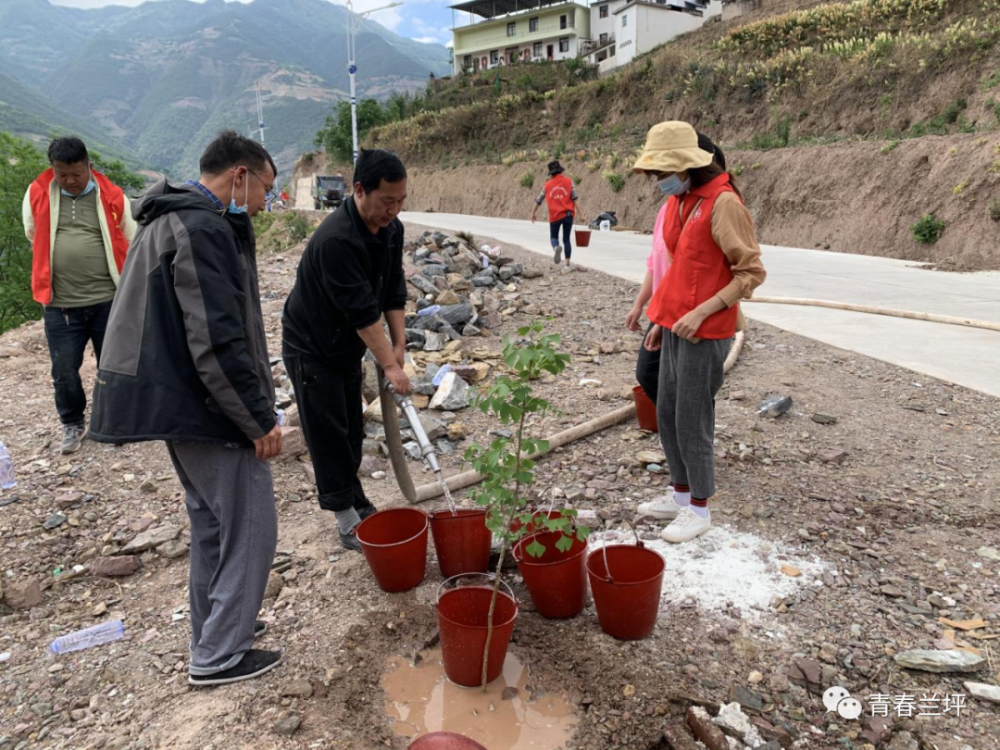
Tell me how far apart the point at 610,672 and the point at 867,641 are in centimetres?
97

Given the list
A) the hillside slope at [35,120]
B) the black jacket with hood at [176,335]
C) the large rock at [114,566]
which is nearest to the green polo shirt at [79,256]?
the large rock at [114,566]

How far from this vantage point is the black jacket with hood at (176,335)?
1.96m

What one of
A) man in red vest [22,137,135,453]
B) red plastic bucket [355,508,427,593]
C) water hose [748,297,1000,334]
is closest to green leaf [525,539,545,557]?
red plastic bucket [355,508,427,593]

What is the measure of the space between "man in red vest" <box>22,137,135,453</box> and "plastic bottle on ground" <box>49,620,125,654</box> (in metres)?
2.00

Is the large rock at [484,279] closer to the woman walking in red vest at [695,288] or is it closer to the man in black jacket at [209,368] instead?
the woman walking in red vest at [695,288]

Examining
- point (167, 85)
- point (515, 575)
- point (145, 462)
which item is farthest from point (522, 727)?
point (167, 85)

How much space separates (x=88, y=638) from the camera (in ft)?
8.95

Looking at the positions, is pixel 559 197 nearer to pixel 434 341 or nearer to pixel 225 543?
pixel 434 341

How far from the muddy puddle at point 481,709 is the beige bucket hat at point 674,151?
→ 2000 millimetres

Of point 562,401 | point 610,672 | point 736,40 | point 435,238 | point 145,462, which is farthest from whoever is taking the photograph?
point 736,40

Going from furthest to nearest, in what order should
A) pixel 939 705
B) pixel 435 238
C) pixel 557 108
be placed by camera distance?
pixel 557 108
pixel 435 238
pixel 939 705

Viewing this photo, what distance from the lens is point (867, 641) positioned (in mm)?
2408

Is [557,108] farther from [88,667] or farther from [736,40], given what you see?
[88,667]

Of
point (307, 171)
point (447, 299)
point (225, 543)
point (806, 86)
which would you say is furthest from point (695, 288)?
point (307, 171)
